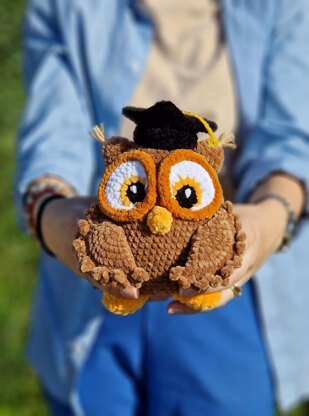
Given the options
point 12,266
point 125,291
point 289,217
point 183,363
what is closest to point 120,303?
point 125,291

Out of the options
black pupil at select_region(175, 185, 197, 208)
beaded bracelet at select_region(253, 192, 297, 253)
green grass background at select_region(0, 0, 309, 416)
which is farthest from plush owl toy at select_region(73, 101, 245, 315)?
green grass background at select_region(0, 0, 309, 416)

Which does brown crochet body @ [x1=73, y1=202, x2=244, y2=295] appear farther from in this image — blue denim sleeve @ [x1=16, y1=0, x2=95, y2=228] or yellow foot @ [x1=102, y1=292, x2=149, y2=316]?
blue denim sleeve @ [x1=16, y1=0, x2=95, y2=228]

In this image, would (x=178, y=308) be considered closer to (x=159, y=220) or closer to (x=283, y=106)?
(x=159, y=220)

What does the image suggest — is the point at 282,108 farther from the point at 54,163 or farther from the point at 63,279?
the point at 63,279

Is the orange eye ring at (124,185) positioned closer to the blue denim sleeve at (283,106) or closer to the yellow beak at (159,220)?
the yellow beak at (159,220)

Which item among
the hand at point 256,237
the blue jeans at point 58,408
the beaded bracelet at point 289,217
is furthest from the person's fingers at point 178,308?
the blue jeans at point 58,408

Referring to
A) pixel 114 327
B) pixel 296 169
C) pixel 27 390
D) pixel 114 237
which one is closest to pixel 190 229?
pixel 114 237
